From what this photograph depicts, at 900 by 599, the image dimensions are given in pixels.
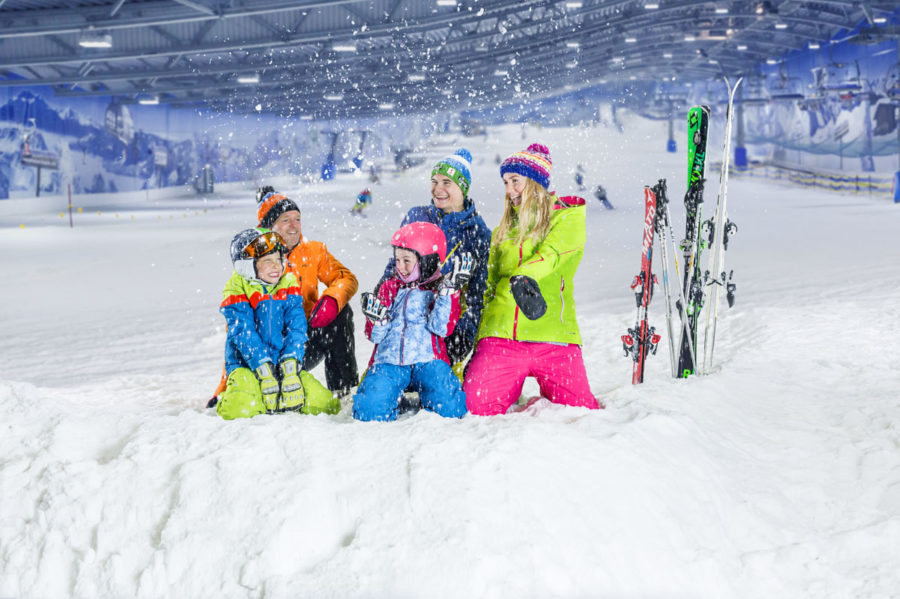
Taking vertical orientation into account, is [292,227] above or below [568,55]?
below

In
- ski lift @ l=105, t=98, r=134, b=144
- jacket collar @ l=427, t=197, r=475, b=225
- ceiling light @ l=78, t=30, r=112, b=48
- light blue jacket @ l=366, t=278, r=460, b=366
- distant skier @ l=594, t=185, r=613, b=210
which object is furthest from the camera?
ski lift @ l=105, t=98, r=134, b=144

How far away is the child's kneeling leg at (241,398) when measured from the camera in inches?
127

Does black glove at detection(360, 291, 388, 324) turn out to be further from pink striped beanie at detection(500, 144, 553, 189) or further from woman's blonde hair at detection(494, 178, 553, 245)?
pink striped beanie at detection(500, 144, 553, 189)

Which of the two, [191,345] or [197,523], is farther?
[191,345]

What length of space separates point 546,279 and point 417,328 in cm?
68

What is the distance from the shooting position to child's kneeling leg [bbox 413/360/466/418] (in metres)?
3.27

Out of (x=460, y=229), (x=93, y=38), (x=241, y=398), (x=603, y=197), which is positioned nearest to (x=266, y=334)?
(x=241, y=398)

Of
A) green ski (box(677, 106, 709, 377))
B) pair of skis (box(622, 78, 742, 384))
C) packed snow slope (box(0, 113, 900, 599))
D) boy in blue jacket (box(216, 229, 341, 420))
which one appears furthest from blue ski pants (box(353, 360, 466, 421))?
green ski (box(677, 106, 709, 377))

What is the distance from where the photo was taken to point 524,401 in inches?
152

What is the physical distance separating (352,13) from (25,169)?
14.1 m

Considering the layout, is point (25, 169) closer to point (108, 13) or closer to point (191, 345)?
point (108, 13)

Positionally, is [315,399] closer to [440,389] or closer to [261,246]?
[440,389]

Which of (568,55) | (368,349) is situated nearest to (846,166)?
(568,55)

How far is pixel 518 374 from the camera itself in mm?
3502
